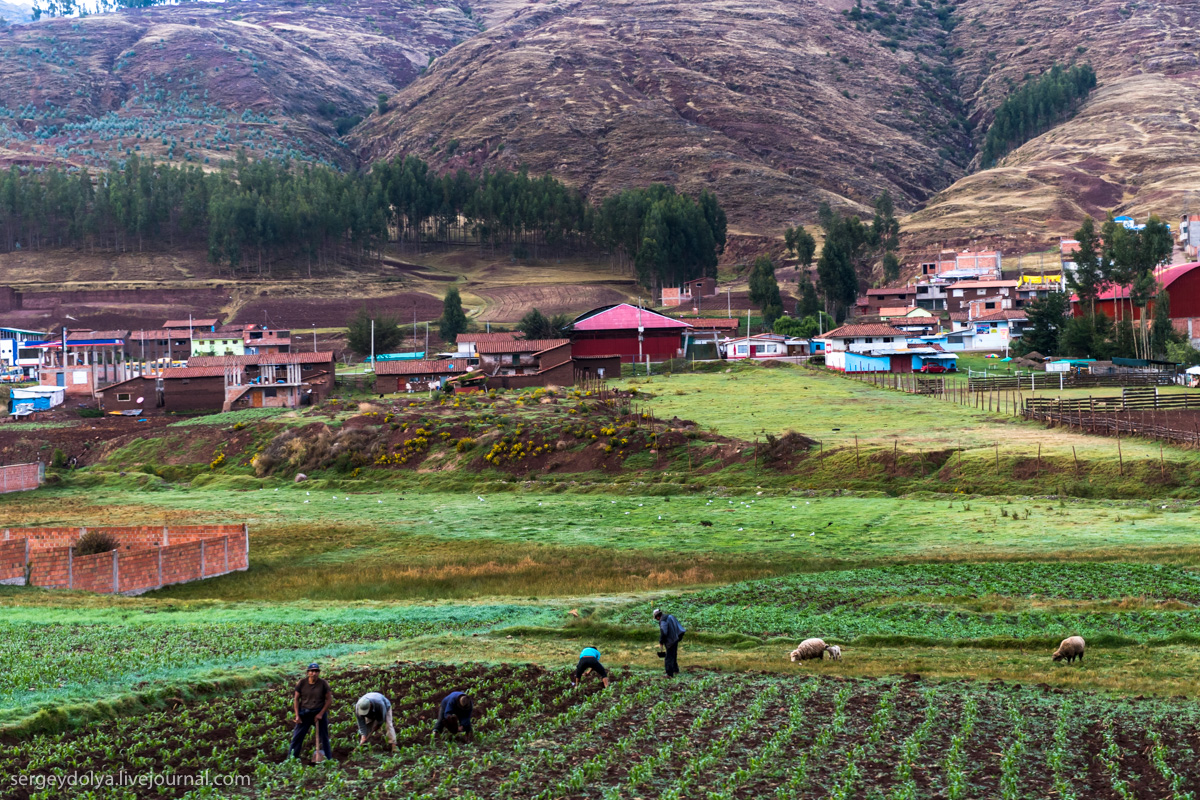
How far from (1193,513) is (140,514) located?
133 feet

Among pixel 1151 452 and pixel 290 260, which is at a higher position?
pixel 290 260

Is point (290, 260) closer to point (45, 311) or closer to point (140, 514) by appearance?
point (45, 311)

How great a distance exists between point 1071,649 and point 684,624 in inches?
331

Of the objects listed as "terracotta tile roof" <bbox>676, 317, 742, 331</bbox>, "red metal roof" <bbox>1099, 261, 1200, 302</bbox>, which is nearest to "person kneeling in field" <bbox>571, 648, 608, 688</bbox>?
"red metal roof" <bbox>1099, 261, 1200, 302</bbox>

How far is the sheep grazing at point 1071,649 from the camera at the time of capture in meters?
21.2

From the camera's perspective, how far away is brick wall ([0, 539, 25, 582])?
31891 millimetres

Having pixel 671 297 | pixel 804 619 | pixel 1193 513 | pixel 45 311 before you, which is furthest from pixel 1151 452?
pixel 45 311

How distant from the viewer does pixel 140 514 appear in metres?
46.5

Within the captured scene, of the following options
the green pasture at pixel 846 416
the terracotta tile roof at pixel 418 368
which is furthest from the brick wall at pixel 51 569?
the terracotta tile roof at pixel 418 368

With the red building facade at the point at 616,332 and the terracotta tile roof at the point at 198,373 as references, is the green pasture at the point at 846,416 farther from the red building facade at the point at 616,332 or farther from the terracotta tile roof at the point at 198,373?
the terracotta tile roof at the point at 198,373

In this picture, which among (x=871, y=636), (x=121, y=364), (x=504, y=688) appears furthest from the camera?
(x=121, y=364)

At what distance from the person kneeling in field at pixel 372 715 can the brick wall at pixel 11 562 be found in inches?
810

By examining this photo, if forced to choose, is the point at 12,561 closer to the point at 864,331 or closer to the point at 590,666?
the point at 590,666

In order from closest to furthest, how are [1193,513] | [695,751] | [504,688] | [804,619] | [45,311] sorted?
1. [695,751]
2. [504,688]
3. [804,619]
4. [1193,513]
5. [45,311]
